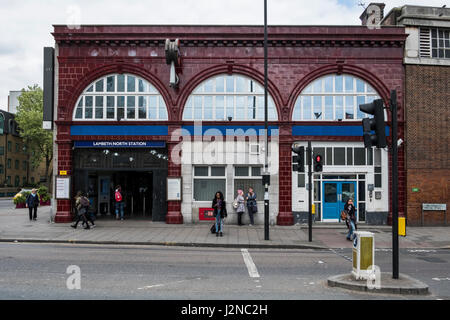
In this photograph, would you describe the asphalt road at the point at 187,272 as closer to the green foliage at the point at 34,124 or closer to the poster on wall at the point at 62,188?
the poster on wall at the point at 62,188

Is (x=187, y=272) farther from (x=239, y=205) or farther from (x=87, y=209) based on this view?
(x=87, y=209)

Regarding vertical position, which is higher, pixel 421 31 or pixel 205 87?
pixel 421 31

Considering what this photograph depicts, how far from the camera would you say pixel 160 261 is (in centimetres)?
1102

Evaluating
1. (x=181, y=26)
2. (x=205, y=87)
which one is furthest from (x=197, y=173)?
(x=181, y=26)

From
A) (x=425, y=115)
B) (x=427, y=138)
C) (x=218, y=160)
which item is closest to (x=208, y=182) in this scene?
(x=218, y=160)

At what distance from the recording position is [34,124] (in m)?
54.9

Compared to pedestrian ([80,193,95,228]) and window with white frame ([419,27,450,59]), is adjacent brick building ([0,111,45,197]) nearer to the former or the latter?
pedestrian ([80,193,95,228])

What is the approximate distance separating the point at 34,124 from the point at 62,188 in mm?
40117

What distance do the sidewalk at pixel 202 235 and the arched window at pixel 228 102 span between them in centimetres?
540

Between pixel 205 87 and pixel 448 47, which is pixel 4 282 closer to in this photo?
pixel 205 87

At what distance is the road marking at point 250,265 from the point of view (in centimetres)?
954

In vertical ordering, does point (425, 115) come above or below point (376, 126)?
above
